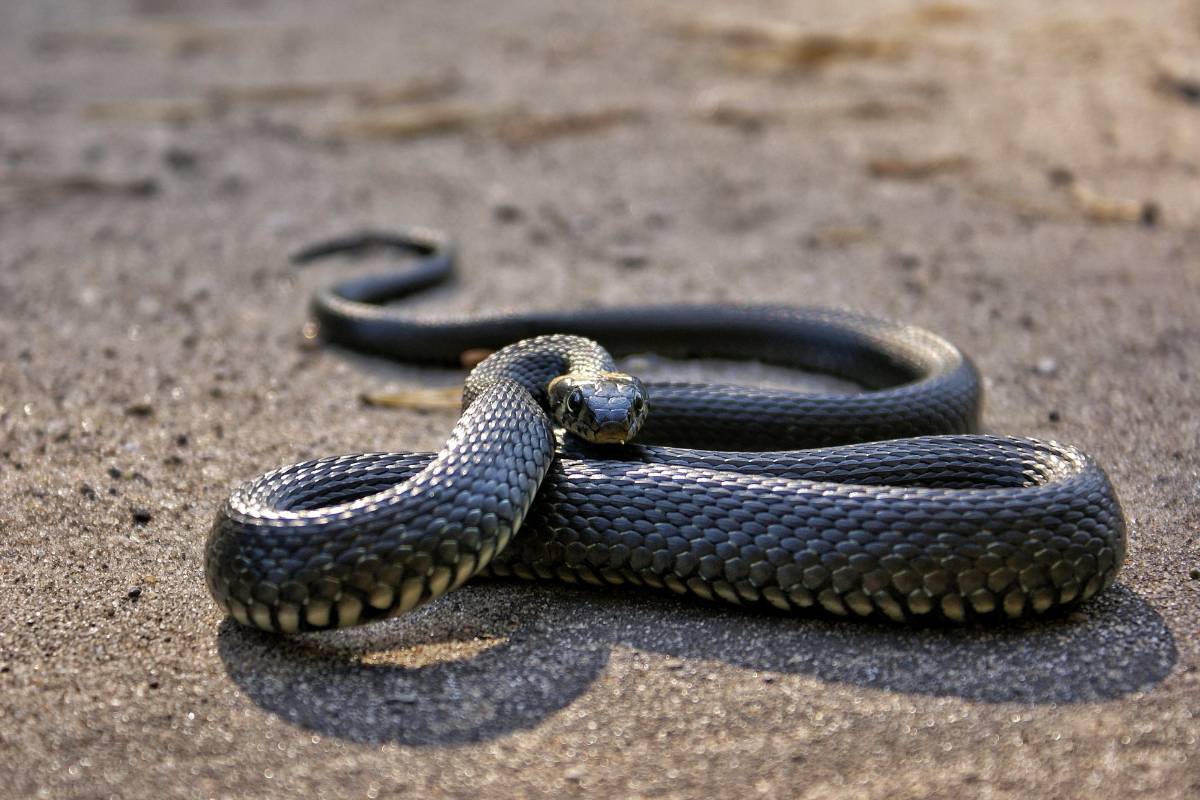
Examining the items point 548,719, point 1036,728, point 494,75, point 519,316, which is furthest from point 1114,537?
point 494,75

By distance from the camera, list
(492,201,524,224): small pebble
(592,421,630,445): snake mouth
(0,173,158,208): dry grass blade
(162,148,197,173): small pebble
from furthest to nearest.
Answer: (162,148,197,173): small pebble
(0,173,158,208): dry grass blade
(492,201,524,224): small pebble
(592,421,630,445): snake mouth

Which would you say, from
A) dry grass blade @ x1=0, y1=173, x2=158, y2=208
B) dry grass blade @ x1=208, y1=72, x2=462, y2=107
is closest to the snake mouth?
dry grass blade @ x1=0, y1=173, x2=158, y2=208

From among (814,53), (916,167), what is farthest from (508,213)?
(814,53)

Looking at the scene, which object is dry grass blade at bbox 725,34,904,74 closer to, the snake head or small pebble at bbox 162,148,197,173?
small pebble at bbox 162,148,197,173

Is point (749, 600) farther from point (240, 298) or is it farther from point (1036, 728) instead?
point (240, 298)

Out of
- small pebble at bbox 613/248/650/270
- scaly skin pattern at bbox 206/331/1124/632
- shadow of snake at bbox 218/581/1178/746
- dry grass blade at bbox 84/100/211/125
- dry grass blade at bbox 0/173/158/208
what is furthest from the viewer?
dry grass blade at bbox 84/100/211/125

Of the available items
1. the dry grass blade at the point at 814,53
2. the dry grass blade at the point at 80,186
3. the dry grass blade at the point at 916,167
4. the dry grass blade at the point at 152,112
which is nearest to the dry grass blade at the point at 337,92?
the dry grass blade at the point at 152,112
